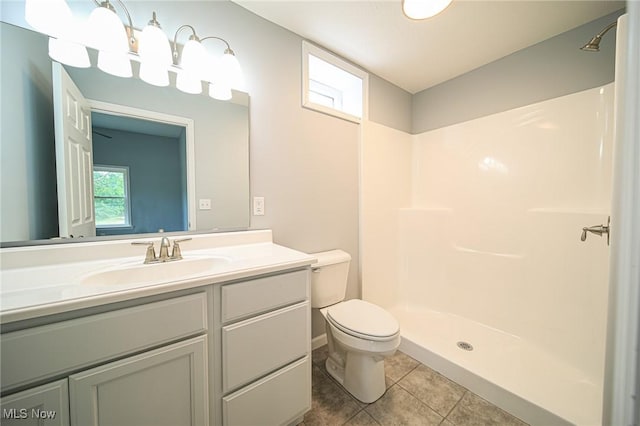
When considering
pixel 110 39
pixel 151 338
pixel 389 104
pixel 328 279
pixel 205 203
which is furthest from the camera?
pixel 389 104

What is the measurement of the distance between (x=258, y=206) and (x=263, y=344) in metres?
0.81

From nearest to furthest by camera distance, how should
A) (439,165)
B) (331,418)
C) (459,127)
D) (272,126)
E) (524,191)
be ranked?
(331,418), (272,126), (524,191), (459,127), (439,165)

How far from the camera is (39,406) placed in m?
0.58

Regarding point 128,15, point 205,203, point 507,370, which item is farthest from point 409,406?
point 128,15

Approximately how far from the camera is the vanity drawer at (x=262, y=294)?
851 mm

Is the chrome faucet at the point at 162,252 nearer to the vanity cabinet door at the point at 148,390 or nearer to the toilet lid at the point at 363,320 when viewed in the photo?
the vanity cabinet door at the point at 148,390

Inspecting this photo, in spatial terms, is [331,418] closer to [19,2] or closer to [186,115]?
[186,115]

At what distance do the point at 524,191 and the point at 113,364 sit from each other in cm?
250

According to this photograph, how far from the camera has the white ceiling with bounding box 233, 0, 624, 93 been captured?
4.39 ft

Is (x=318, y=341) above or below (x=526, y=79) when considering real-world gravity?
below

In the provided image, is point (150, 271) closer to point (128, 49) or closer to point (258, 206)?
point (258, 206)

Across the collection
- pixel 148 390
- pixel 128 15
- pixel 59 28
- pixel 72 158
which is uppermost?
pixel 128 15

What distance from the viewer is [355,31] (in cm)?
154

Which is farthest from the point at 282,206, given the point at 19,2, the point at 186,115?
the point at 19,2
